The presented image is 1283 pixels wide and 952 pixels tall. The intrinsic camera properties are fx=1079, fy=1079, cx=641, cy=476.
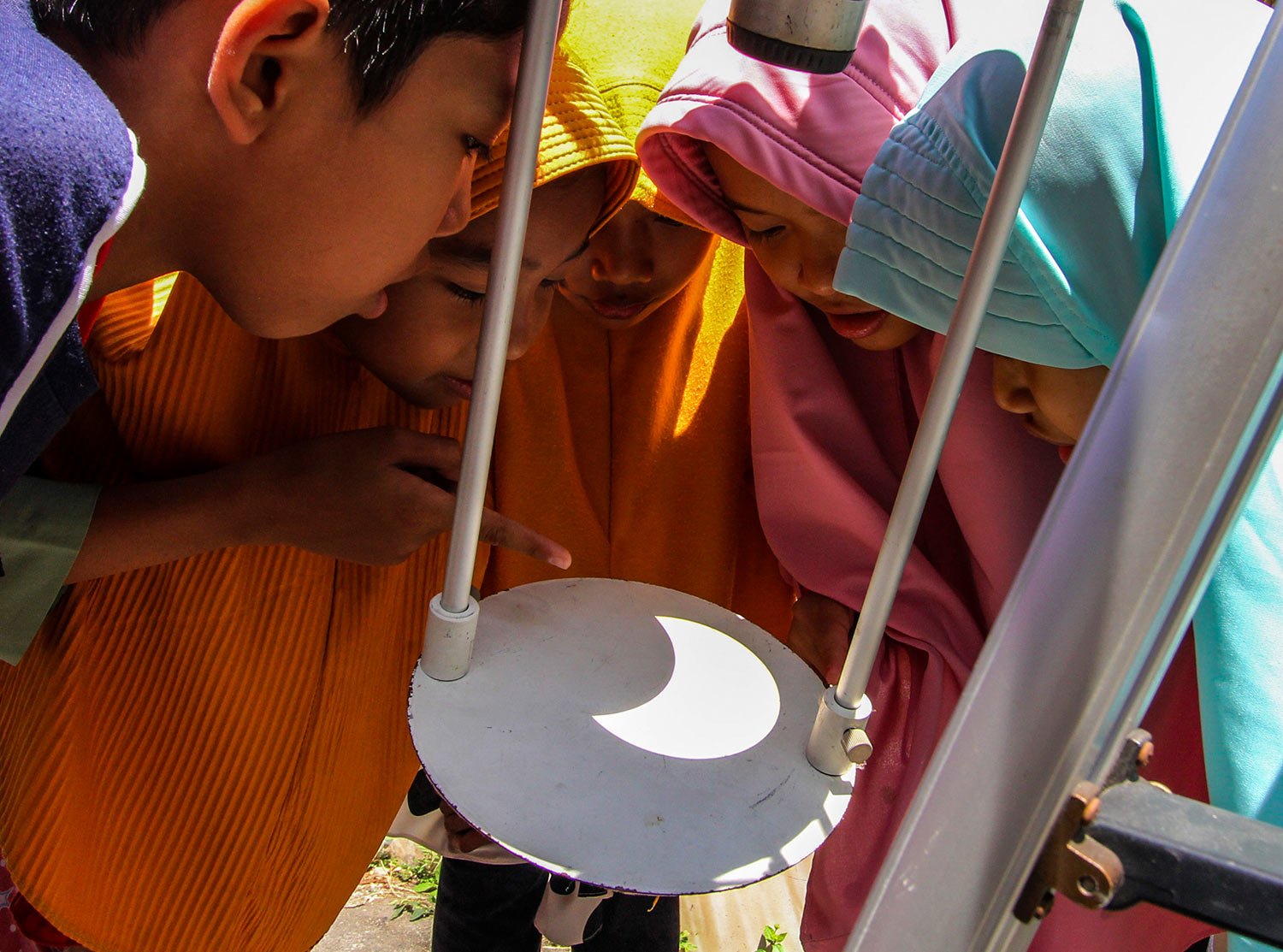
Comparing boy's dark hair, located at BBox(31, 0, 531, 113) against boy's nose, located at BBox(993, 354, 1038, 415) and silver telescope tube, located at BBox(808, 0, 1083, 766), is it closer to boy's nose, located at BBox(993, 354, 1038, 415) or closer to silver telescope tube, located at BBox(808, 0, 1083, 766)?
silver telescope tube, located at BBox(808, 0, 1083, 766)

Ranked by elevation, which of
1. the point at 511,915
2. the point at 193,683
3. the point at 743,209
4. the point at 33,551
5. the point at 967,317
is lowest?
the point at 511,915

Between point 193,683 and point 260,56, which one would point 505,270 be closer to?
point 260,56

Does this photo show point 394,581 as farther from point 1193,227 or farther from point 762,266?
point 1193,227

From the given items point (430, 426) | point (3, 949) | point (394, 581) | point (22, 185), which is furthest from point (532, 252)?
point (3, 949)

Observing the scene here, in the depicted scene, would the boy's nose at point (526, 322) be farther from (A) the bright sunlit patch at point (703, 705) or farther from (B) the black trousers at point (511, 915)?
(B) the black trousers at point (511, 915)

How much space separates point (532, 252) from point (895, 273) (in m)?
0.28

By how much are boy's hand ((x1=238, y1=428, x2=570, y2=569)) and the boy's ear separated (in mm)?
277

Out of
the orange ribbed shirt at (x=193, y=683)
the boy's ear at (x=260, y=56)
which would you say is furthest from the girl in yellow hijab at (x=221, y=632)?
the boy's ear at (x=260, y=56)

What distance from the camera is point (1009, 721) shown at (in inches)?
12.6

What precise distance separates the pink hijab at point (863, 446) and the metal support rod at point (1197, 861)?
51 cm

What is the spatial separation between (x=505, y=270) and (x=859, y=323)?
524 millimetres

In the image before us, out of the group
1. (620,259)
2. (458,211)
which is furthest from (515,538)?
(620,259)

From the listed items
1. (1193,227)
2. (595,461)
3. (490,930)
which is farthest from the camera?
(490,930)

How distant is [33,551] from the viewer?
745 millimetres
